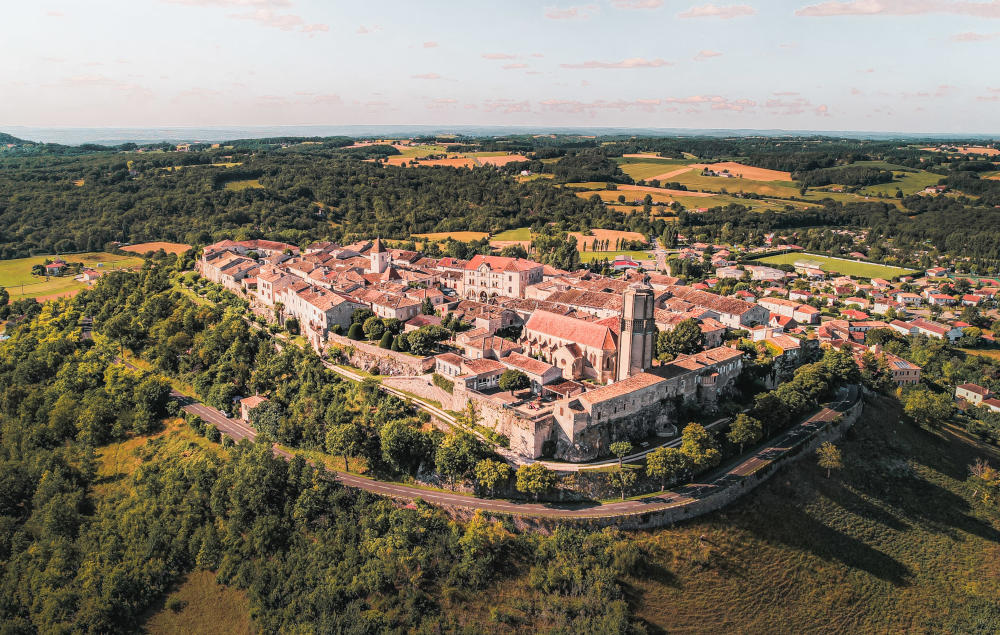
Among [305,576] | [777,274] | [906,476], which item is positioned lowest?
[305,576]

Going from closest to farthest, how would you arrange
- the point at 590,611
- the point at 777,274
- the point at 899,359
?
the point at 590,611, the point at 899,359, the point at 777,274

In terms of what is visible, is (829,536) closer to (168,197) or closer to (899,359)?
(899,359)

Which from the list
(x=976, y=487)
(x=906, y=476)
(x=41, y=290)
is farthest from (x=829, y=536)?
A: (x=41, y=290)

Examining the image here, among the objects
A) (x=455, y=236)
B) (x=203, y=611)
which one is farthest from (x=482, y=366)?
(x=455, y=236)

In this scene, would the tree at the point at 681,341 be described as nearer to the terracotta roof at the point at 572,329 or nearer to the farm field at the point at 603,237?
the terracotta roof at the point at 572,329

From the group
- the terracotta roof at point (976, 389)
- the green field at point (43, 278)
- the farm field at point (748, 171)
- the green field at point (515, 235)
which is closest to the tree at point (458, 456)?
the terracotta roof at point (976, 389)

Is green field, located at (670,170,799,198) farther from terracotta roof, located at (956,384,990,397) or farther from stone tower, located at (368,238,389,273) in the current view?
stone tower, located at (368,238,389,273)
